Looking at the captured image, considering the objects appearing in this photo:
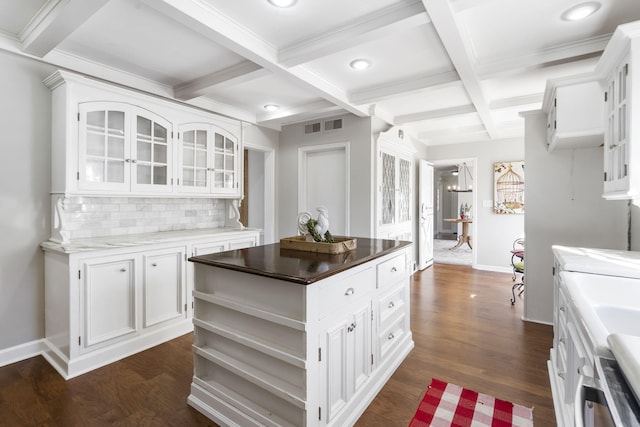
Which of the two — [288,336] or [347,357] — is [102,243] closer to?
[288,336]

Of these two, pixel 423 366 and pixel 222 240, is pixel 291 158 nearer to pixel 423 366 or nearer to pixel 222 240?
pixel 222 240

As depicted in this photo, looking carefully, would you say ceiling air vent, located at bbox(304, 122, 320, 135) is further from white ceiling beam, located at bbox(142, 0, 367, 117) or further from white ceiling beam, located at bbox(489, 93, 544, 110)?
white ceiling beam, located at bbox(489, 93, 544, 110)

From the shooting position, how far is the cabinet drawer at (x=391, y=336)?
7.23 feet

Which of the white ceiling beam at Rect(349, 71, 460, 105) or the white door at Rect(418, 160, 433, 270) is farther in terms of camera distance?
the white door at Rect(418, 160, 433, 270)

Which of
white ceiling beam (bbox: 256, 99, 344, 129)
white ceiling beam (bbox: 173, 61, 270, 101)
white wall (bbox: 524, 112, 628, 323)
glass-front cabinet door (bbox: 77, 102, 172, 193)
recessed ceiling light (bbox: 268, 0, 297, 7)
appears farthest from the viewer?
white ceiling beam (bbox: 256, 99, 344, 129)

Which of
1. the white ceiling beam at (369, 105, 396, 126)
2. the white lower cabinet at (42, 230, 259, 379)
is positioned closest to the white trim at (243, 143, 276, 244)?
the white ceiling beam at (369, 105, 396, 126)

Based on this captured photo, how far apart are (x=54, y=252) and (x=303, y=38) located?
2449mm

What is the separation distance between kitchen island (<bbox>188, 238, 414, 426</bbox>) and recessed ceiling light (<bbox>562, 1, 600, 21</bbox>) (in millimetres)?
1892

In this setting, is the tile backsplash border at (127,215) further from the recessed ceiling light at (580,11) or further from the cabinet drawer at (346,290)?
the recessed ceiling light at (580,11)

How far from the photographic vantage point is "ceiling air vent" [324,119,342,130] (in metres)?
4.30

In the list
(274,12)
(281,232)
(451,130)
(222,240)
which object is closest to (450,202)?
(451,130)

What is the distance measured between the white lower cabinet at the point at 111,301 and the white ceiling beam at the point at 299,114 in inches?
78.5

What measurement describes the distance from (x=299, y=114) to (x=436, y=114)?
1.77m

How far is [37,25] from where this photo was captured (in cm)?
213
